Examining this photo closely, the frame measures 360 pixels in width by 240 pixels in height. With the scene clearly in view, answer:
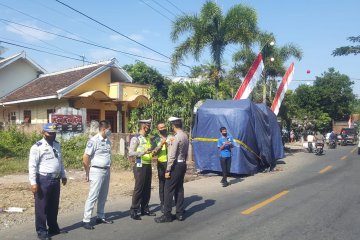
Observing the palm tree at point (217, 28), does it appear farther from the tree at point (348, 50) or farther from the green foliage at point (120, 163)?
the tree at point (348, 50)

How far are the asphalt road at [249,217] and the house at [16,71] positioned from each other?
72.2 feet

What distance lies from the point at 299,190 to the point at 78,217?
223 inches

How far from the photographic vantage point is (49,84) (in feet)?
86.3

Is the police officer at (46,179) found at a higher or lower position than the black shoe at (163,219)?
higher

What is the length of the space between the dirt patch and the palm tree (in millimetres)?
8751

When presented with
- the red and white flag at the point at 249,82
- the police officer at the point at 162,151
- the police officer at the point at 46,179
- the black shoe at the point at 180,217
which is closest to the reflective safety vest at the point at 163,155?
the police officer at the point at 162,151

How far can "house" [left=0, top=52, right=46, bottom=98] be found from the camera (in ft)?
94.5

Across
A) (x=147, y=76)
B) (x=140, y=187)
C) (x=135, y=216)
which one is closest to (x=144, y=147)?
(x=140, y=187)

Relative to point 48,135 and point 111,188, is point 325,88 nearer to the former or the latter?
point 111,188

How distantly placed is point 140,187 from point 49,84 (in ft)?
67.5

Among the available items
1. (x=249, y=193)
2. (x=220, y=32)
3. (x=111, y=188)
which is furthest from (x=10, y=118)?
(x=249, y=193)

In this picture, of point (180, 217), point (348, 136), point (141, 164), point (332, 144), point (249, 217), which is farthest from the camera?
point (348, 136)

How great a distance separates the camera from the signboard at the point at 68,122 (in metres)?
18.4

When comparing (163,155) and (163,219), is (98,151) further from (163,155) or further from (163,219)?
(163,219)
